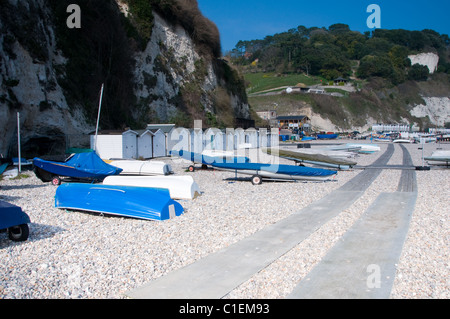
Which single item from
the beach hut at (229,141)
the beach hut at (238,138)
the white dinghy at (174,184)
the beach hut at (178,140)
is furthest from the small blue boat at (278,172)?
the beach hut at (238,138)

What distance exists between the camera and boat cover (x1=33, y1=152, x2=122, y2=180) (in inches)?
724

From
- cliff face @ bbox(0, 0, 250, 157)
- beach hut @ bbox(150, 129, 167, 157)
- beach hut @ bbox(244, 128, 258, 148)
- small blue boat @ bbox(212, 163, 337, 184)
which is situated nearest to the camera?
small blue boat @ bbox(212, 163, 337, 184)

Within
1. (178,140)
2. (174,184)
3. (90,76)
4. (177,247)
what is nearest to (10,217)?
(177,247)

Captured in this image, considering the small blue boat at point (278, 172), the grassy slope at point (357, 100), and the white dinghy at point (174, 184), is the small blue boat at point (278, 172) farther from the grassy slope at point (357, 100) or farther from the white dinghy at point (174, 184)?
the grassy slope at point (357, 100)

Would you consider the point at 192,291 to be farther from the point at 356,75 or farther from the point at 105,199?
the point at 356,75

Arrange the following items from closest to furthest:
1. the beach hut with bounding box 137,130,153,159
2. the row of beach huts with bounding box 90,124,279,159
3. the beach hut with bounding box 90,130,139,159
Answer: the beach hut with bounding box 90,130,139,159 < the row of beach huts with bounding box 90,124,279,159 < the beach hut with bounding box 137,130,153,159

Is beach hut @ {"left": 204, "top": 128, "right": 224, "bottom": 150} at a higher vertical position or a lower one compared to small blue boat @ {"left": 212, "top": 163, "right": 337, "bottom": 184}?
higher

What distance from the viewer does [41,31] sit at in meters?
29.0

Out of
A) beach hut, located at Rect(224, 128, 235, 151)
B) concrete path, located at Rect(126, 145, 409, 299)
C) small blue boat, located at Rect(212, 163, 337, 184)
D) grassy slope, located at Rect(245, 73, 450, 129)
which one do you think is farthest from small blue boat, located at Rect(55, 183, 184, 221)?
grassy slope, located at Rect(245, 73, 450, 129)

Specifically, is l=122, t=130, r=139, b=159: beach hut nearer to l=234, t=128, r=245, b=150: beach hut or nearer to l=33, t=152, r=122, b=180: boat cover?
l=33, t=152, r=122, b=180: boat cover

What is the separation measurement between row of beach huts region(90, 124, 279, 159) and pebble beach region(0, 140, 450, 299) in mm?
12304

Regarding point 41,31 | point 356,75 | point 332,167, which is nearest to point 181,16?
point 41,31

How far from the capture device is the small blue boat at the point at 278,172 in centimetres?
1977

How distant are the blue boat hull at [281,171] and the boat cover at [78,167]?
6722 millimetres
